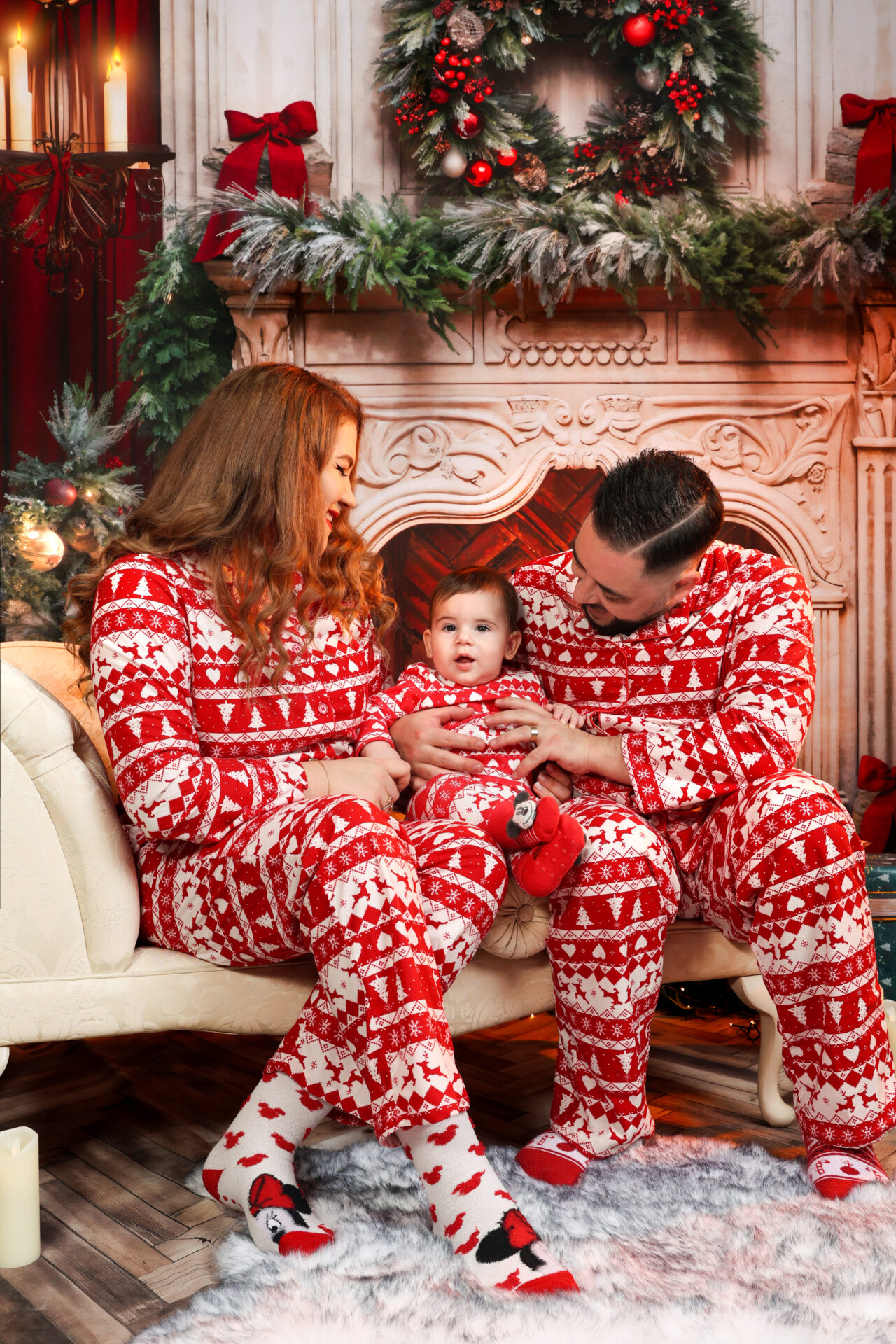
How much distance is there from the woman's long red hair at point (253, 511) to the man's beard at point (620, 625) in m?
0.42

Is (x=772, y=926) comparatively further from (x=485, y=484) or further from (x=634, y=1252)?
(x=485, y=484)

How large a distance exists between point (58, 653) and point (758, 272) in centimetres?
202

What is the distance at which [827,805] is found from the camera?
4.55 ft

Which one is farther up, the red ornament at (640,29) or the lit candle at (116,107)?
the red ornament at (640,29)

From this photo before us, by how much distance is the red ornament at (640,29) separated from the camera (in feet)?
8.97

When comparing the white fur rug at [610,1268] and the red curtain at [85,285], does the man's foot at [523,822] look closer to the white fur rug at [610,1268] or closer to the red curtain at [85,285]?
the white fur rug at [610,1268]

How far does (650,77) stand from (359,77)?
2.72 ft

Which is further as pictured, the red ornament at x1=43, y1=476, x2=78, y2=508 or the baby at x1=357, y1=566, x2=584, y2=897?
the red ornament at x1=43, y1=476, x2=78, y2=508

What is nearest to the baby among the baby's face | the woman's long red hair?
the baby's face

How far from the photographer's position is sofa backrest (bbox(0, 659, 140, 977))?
130 cm

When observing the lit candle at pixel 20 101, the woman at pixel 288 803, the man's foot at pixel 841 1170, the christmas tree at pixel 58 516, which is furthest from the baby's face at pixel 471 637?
the lit candle at pixel 20 101

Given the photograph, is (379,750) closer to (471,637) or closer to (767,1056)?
(471,637)

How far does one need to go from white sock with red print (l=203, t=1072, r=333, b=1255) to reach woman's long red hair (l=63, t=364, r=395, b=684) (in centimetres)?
58

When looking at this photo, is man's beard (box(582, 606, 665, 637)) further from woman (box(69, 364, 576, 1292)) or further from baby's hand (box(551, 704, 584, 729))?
woman (box(69, 364, 576, 1292))
